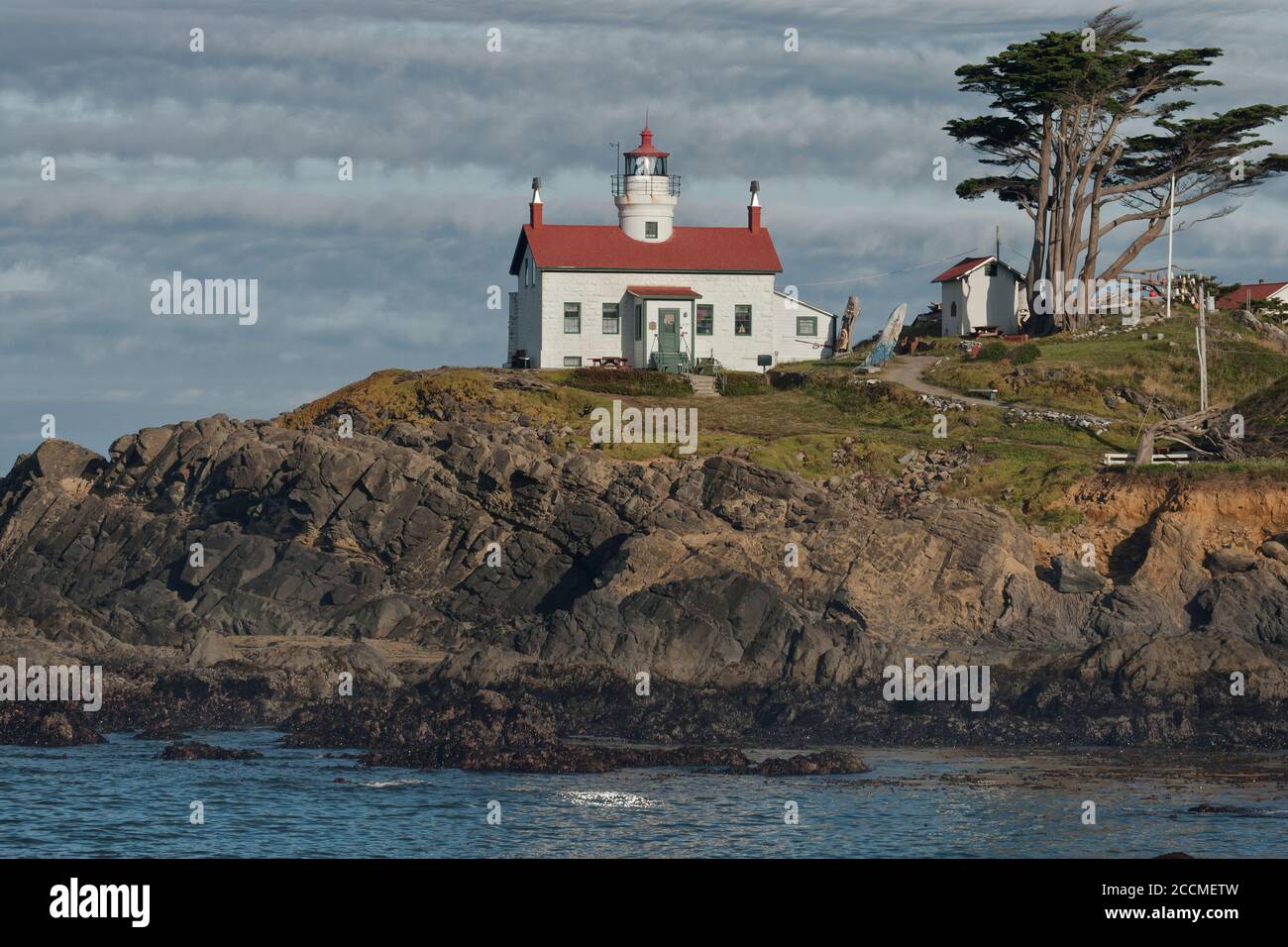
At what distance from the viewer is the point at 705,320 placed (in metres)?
56.6

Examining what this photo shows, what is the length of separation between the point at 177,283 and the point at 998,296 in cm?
3456

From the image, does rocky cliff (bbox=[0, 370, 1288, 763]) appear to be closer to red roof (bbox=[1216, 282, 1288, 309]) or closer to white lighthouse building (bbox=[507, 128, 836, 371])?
white lighthouse building (bbox=[507, 128, 836, 371])

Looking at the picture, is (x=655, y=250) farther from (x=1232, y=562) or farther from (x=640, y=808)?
(x=640, y=808)

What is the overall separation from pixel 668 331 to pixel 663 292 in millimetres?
1301

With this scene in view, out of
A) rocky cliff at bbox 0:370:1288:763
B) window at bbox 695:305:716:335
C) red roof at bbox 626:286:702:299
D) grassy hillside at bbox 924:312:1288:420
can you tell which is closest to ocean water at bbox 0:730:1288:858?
rocky cliff at bbox 0:370:1288:763

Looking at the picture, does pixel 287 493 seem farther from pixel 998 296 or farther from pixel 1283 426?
pixel 998 296

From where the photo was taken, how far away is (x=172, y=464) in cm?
4372

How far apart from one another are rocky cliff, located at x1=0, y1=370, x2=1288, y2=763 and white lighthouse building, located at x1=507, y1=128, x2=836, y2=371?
36.4 ft

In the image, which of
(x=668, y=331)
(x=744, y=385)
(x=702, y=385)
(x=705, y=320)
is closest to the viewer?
(x=702, y=385)

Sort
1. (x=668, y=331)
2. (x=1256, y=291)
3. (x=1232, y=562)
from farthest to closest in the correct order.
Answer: (x=1256, y=291) < (x=668, y=331) < (x=1232, y=562)

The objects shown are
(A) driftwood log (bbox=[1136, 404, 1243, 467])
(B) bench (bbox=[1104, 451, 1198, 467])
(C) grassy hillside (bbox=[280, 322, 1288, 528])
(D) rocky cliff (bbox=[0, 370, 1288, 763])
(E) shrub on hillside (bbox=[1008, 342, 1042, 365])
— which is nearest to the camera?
(D) rocky cliff (bbox=[0, 370, 1288, 763])

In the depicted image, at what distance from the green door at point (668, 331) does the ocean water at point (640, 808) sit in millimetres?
26231

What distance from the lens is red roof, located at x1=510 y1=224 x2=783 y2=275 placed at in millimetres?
56625

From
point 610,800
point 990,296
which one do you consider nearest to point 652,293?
point 990,296
